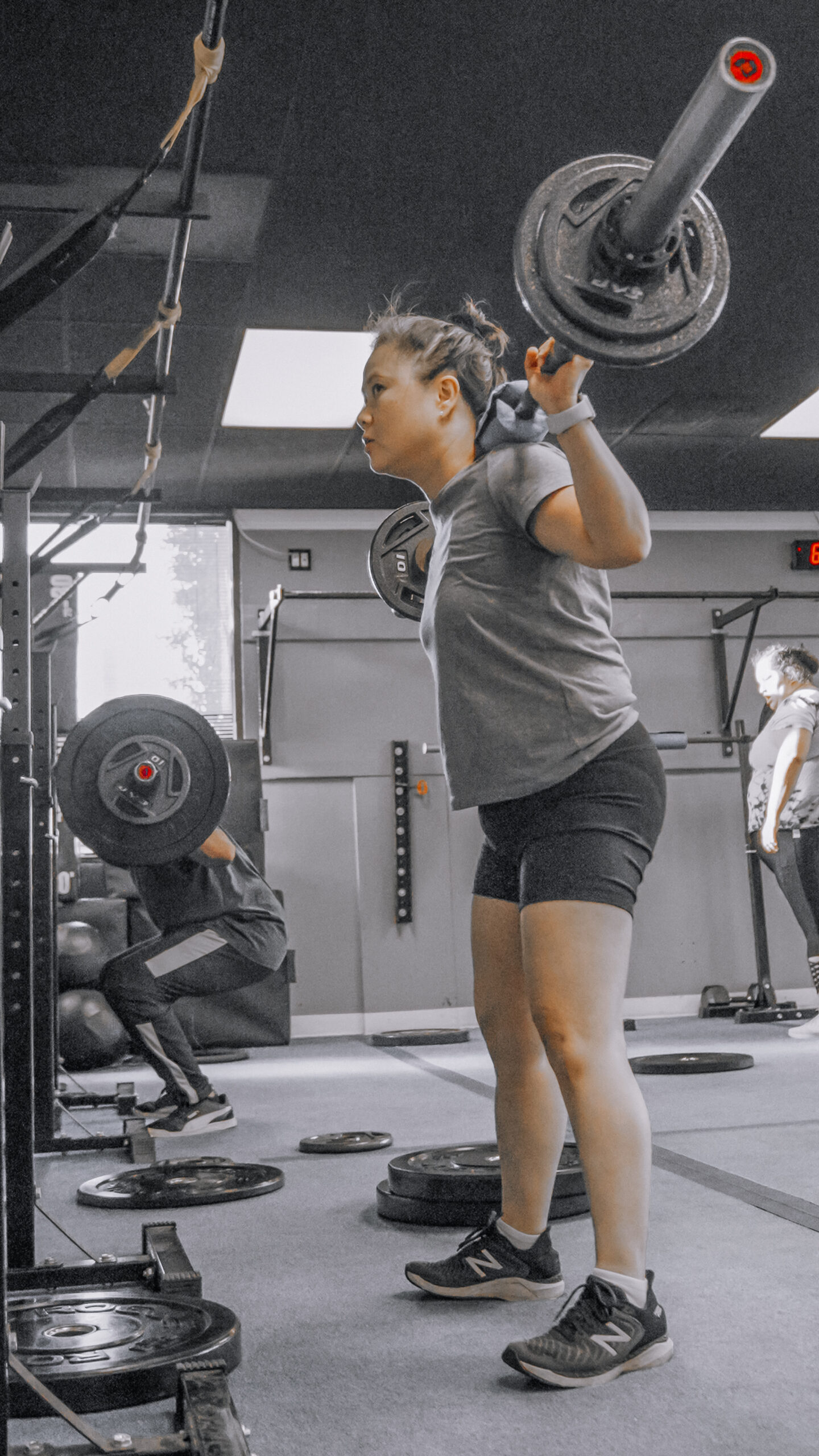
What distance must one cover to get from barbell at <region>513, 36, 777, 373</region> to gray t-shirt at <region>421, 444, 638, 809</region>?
0.28 m

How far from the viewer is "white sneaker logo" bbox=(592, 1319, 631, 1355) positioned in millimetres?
1302

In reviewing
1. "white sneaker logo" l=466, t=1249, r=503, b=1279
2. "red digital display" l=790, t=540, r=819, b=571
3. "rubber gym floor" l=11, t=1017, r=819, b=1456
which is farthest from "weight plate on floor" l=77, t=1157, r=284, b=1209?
"red digital display" l=790, t=540, r=819, b=571

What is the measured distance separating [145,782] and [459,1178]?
3.99 ft

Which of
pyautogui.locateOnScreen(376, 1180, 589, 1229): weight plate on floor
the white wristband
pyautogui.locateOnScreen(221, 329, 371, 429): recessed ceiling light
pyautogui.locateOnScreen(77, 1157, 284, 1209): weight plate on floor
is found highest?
pyautogui.locateOnScreen(221, 329, 371, 429): recessed ceiling light

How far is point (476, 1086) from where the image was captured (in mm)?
3824

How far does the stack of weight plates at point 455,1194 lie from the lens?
80.6 inches

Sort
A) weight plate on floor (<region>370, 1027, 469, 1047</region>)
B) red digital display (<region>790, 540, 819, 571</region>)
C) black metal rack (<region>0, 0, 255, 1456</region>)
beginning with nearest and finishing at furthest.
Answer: black metal rack (<region>0, 0, 255, 1456</region>) → weight plate on floor (<region>370, 1027, 469, 1047</region>) → red digital display (<region>790, 540, 819, 571</region>)

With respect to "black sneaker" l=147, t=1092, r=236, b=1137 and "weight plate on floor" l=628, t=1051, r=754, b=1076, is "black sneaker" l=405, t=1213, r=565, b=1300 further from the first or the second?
"weight plate on floor" l=628, t=1051, r=754, b=1076

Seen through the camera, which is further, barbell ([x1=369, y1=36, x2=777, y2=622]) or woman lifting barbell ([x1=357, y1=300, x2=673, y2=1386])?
woman lifting barbell ([x1=357, y1=300, x2=673, y2=1386])

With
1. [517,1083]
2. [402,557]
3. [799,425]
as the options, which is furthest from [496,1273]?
[799,425]

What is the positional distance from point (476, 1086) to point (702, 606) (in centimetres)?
375

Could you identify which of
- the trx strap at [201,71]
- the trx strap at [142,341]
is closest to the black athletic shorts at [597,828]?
the trx strap at [201,71]

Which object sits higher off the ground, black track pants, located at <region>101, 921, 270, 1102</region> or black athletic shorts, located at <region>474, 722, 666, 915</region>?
black athletic shorts, located at <region>474, 722, 666, 915</region>

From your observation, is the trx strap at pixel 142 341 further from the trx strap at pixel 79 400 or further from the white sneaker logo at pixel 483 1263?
the white sneaker logo at pixel 483 1263
